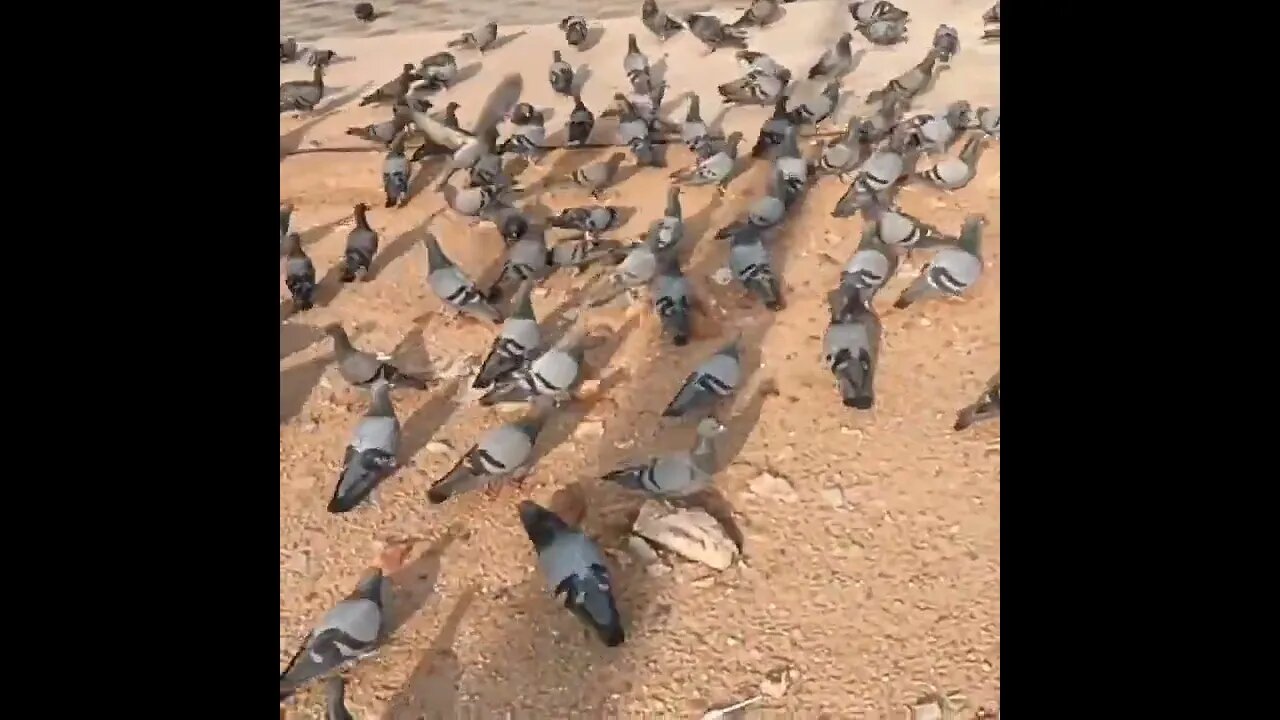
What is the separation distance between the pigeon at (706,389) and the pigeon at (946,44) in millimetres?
3754

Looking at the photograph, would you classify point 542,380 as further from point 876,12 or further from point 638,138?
point 876,12

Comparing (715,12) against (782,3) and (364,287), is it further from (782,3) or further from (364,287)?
(364,287)

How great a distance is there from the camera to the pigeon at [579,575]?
10.2 ft

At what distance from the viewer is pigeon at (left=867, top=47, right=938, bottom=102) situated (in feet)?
20.9

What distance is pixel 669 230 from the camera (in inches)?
197

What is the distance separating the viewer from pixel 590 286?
4.93 meters

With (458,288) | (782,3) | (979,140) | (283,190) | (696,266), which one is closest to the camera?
(458,288)

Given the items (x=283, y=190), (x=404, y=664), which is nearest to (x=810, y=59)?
(x=283, y=190)

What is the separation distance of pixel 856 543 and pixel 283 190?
4.38 metres

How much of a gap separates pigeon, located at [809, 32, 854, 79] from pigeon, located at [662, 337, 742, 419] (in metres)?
3.44

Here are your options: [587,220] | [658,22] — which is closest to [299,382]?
[587,220]

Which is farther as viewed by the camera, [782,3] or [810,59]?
[782,3]

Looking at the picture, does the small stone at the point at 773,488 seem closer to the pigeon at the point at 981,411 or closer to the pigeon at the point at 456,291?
the pigeon at the point at 981,411

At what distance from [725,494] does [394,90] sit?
4.81 meters
